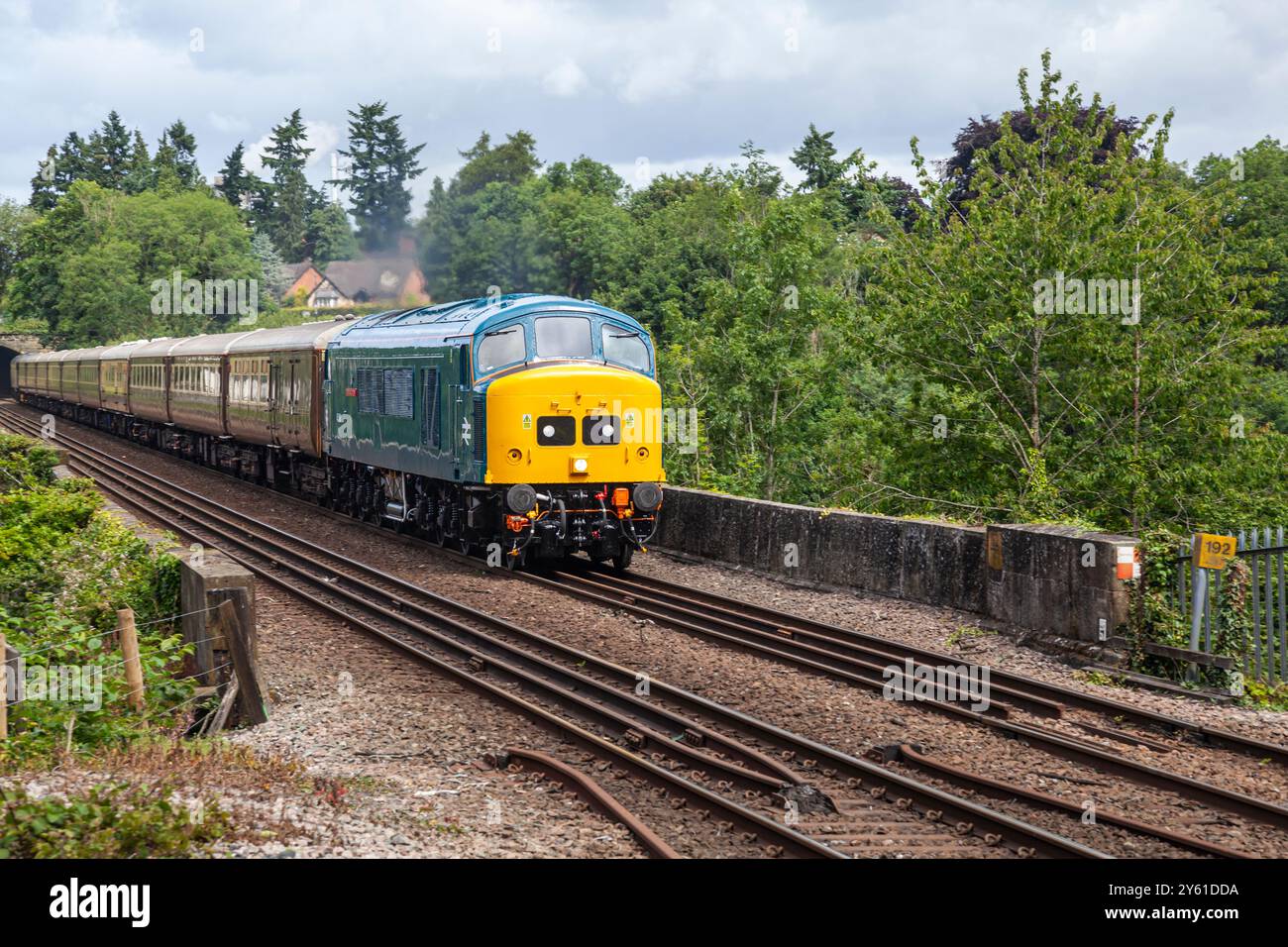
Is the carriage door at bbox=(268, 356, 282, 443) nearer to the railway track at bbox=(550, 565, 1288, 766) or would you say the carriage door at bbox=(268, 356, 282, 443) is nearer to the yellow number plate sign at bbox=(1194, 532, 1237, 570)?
the railway track at bbox=(550, 565, 1288, 766)

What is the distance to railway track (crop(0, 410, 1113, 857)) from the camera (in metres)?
7.83

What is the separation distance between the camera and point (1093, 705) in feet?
35.7

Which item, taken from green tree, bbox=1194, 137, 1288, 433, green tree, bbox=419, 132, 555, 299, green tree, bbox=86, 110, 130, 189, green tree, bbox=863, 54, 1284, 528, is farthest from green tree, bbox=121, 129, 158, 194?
green tree, bbox=863, 54, 1284, 528

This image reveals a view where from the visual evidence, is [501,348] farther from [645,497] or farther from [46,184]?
[46,184]

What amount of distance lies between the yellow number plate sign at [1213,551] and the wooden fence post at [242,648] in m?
8.03


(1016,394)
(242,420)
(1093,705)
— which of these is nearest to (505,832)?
(1093,705)

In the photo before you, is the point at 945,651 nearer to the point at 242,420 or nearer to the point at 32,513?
the point at 32,513

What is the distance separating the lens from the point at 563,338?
18.8 meters

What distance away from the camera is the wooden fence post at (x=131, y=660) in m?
10.4

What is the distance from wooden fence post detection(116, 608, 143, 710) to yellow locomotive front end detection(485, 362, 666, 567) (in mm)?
7543

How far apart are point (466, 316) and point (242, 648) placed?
8.88m

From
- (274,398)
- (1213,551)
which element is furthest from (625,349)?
(274,398)

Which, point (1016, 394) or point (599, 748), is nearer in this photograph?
point (599, 748)
